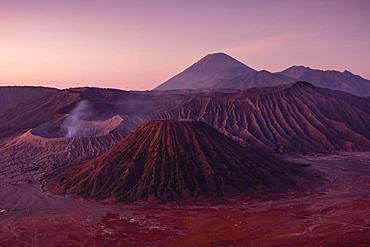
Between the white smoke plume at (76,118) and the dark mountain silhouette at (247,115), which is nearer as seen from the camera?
the dark mountain silhouette at (247,115)

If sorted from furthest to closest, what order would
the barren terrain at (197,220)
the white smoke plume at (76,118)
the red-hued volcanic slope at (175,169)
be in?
the white smoke plume at (76,118) → the red-hued volcanic slope at (175,169) → the barren terrain at (197,220)

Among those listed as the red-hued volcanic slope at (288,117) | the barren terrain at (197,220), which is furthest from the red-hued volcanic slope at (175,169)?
the red-hued volcanic slope at (288,117)

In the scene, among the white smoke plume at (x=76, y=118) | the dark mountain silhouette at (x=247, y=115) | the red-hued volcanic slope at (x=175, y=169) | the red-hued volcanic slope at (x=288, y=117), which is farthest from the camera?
the white smoke plume at (x=76, y=118)

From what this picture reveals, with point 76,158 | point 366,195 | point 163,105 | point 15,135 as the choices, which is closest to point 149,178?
point 366,195

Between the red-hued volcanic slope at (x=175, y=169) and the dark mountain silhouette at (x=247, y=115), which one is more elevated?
the dark mountain silhouette at (x=247, y=115)

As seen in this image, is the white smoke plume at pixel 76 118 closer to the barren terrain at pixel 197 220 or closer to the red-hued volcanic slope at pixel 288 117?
the red-hued volcanic slope at pixel 288 117

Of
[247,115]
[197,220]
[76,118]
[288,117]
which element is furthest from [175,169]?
[288,117]
